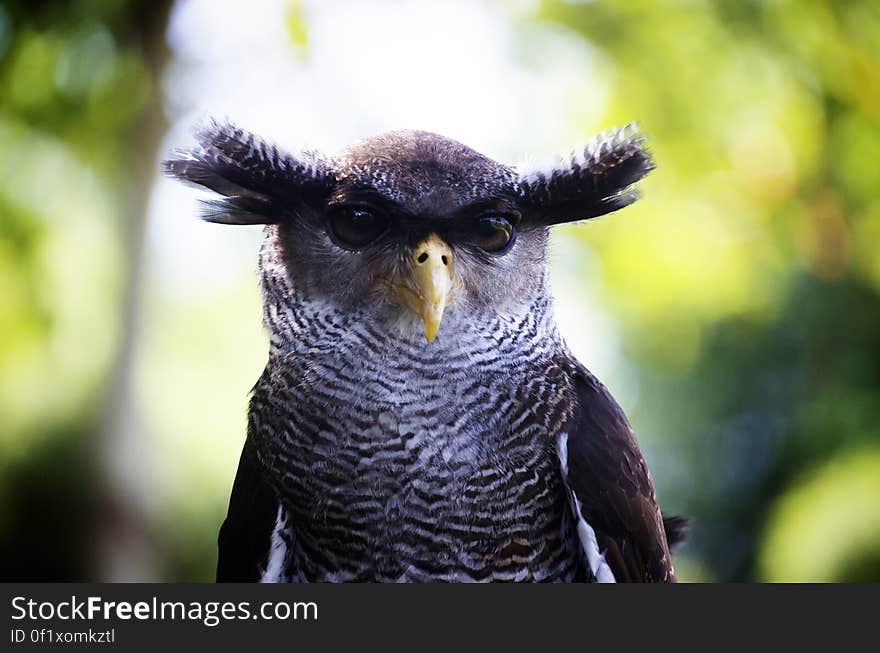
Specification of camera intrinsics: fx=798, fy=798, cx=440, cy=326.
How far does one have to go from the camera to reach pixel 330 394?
1.13 metres

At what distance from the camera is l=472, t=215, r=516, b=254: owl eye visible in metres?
1.14

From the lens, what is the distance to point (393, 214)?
3.63ft

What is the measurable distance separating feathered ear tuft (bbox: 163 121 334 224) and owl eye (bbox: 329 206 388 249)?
0.14ft

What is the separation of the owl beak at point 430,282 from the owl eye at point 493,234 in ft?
0.22

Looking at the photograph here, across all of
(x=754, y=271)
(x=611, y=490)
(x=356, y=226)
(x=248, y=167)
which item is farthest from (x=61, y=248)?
(x=754, y=271)

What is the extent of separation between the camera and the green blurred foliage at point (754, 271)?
251 centimetres

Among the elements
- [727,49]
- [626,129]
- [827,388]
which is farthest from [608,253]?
[626,129]

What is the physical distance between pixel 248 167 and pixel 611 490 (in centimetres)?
70

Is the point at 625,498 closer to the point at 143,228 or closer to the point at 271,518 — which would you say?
the point at 271,518

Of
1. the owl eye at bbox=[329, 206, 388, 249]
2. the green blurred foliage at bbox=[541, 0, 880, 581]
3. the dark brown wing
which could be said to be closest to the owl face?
the owl eye at bbox=[329, 206, 388, 249]

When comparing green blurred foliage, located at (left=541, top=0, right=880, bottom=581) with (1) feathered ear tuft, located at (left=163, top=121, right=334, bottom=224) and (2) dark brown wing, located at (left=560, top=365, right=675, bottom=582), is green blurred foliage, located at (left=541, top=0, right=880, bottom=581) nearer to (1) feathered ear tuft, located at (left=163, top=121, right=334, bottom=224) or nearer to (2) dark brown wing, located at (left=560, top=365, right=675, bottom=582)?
(2) dark brown wing, located at (left=560, top=365, right=675, bottom=582)

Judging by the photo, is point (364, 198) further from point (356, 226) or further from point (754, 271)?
point (754, 271)

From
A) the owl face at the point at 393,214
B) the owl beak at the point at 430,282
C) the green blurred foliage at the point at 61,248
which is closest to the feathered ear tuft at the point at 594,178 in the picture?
the owl face at the point at 393,214

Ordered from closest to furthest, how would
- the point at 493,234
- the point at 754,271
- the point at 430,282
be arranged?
the point at 430,282 < the point at 493,234 < the point at 754,271
